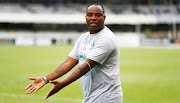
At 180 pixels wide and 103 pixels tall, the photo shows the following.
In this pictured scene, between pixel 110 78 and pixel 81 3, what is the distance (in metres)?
75.0

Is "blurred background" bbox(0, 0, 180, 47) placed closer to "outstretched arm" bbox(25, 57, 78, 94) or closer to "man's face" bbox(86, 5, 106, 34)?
"outstretched arm" bbox(25, 57, 78, 94)

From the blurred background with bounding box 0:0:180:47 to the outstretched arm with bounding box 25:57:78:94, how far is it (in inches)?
2455

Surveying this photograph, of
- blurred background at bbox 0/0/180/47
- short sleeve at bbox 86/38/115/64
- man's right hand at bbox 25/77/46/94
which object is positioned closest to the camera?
man's right hand at bbox 25/77/46/94

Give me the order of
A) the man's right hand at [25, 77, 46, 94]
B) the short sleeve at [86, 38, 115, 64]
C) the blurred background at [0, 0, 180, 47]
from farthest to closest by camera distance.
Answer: the blurred background at [0, 0, 180, 47] < the short sleeve at [86, 38, 115, 64] < the man's right hand at [25, 77, 46, 94]

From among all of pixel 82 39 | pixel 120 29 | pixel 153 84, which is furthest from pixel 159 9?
pixel 82 39

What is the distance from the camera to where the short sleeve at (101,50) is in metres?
4.46

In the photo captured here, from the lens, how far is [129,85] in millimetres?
14539

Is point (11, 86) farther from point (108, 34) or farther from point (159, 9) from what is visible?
point (159, 9)

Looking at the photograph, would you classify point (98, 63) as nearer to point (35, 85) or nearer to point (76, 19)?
point (35, 85)

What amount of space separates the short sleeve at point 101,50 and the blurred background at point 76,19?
6282 cm

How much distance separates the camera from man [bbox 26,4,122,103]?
14.7ft

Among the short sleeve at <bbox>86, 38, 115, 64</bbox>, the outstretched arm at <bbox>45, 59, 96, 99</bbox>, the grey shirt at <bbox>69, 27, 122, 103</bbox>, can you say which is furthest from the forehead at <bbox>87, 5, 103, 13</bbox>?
the outstretched arm at <bbox>45, 59, 96, 99</bbox>

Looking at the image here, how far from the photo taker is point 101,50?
4.49m

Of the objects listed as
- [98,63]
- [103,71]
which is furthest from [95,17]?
[103,71]
